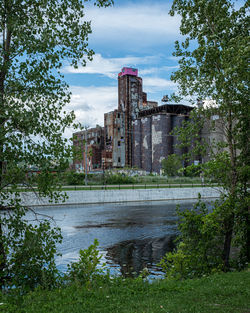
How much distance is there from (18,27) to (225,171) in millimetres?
6369

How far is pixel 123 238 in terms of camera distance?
55.1ft

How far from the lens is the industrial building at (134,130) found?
91.4 m

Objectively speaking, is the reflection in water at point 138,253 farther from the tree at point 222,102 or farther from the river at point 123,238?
the tree at point 222,102

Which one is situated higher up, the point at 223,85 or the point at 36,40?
the point at 36,40

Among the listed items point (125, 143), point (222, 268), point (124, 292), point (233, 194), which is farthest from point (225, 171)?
point (125, 143)

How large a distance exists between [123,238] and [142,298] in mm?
10852

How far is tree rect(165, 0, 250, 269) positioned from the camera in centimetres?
867

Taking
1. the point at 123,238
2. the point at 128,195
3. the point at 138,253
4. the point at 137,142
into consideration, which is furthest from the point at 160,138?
the point at 138,253

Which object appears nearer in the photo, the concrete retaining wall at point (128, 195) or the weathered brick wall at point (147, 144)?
the concrete retaining wall at point (128, 195)

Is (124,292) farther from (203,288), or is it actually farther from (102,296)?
(203,288)

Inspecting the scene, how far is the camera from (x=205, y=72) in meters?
9.58

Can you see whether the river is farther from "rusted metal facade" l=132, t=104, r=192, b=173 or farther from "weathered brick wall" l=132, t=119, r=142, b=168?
"weathered brick wall" l=132, t=119, r=142, b=168

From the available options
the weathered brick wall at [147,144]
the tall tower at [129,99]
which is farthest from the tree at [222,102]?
the tall tower at [129,99]

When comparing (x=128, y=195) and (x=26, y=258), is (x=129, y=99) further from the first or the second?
(x=26, y=258)
